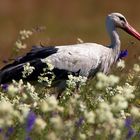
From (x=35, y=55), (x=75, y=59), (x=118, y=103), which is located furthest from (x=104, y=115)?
(x=75, y=59)

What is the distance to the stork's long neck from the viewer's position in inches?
367

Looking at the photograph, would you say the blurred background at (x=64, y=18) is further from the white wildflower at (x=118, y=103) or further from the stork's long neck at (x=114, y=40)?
the white wildflower at (x=118, y=103)

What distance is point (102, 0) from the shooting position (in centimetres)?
2406

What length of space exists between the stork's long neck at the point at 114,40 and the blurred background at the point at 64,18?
7395 millimetres

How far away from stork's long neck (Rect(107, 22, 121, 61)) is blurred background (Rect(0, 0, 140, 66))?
7.40 metres

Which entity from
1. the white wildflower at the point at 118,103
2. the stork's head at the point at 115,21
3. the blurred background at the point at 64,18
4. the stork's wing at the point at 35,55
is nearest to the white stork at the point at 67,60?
the stork's wing at the point at 35,55

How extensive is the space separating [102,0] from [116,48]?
14.8 m

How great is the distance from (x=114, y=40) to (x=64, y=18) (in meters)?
12.2

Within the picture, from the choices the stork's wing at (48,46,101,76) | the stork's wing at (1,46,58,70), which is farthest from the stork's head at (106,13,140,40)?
the stork's wing at (1,46,58,70)

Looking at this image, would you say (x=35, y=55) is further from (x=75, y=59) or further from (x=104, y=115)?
(x=104, y=115)

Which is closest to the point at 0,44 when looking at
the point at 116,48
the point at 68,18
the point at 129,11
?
the point at 68,18

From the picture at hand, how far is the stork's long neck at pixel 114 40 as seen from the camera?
9.31 metres

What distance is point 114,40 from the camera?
948 centimetres

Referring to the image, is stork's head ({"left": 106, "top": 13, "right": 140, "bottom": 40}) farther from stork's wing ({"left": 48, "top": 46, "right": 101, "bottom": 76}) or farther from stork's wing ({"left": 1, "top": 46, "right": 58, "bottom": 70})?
stork's wing ({"left": 1, "top": 46, "right": 58, "bottom": 70})
